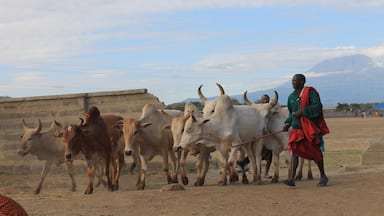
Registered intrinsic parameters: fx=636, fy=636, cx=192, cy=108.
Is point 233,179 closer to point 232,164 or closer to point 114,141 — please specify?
point 232,164

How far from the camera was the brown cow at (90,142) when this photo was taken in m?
11.8

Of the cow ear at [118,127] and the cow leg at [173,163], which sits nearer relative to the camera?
the cow ear at [118,127]

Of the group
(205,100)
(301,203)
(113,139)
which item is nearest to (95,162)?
(113,139)

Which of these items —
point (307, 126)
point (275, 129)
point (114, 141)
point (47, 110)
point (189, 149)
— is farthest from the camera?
point (47, 110)

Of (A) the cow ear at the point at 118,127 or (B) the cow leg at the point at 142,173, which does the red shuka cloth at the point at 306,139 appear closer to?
(B) the cow leg at the point at 142,173

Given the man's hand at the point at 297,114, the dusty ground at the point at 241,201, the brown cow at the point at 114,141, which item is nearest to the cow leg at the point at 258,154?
the dusty ground at the point at 241,201

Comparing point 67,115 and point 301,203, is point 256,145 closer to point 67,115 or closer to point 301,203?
point 301,203

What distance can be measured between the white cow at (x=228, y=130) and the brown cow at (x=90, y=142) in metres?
1.66

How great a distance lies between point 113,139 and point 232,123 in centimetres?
264

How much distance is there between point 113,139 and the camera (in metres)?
13.0

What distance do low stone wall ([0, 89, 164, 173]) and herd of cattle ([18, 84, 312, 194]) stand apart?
4106mm

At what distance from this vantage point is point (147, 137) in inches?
496

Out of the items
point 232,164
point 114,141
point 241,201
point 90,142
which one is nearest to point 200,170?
point 232,164

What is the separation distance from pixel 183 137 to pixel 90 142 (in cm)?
182
